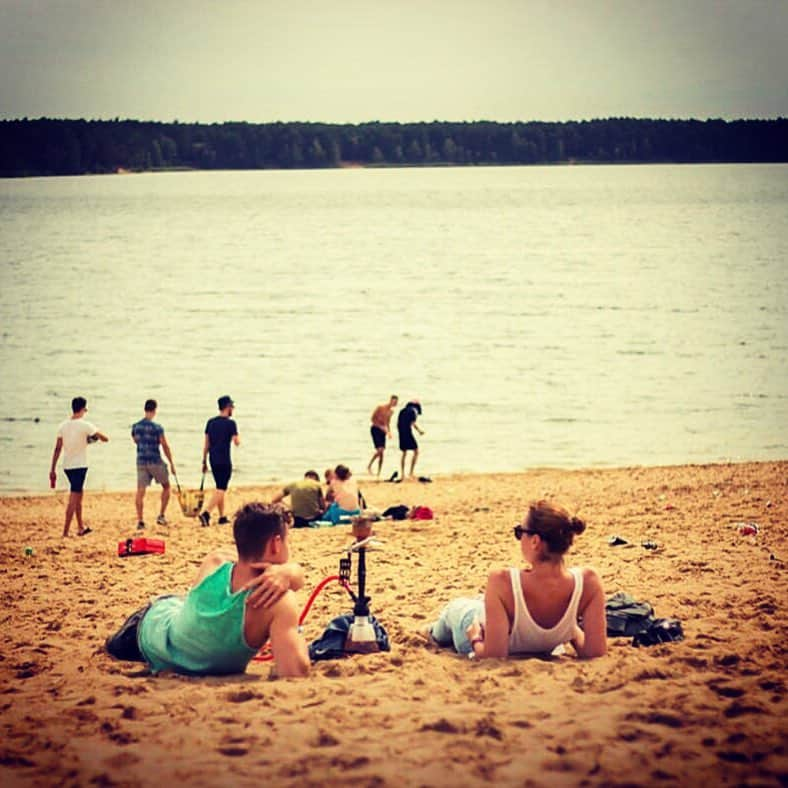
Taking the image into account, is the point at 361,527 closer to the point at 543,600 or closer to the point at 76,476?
the point at 543,600

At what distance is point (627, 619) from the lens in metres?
7.31

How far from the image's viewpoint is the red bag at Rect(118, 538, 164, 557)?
477 inches

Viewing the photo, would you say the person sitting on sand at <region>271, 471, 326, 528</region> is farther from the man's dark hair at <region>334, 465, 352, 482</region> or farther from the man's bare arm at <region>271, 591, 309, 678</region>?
the man's bare arm at <region>271, 591, 309, 678</region>

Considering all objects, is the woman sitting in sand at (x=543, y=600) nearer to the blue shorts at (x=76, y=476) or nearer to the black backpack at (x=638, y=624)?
the black backpack at (x=638, y=624)

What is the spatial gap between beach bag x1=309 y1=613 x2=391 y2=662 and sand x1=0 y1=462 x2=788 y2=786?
13cm

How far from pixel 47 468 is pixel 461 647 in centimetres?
1748

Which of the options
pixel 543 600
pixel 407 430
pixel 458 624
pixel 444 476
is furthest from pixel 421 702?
pixel 444 476

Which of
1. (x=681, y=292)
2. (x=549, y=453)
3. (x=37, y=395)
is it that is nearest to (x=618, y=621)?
(x=549, y=453)

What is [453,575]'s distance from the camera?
10164 mm

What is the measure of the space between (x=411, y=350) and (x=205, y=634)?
38868 mm

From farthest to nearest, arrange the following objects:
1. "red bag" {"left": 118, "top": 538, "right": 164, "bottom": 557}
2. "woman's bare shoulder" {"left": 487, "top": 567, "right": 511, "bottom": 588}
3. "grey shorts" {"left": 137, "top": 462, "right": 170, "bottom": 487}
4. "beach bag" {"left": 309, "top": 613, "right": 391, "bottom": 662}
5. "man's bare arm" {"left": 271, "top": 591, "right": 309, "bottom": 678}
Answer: "grey shorts" {"left": 137, "top": 462, "right": 170, "bottom": 487} < "red bag" {"left": 118, "top": 538, "right": 164, "bottom": 557} < "beach bag" {"left": 309, "top": 613, "right": 391, "bottom": 662} < "woman's bare shoulder" {"left": 487, "top": 567, "right": 511, "bottom": 588} < "man's bare arm" {"left": 271, "top": 591, "right": 309, "bottom": 678}

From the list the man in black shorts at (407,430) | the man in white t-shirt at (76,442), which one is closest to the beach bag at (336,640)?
the man in white t-shirt at (76,442)

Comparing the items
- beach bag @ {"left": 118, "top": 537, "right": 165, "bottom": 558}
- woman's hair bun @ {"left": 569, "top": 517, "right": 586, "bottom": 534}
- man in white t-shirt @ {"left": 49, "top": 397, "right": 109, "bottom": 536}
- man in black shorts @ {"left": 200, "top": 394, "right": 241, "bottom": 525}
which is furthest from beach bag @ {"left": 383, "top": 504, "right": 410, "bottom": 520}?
woman's hair bun @ {"left": 569, "top": 517, "right": 586, "bottom": 534}

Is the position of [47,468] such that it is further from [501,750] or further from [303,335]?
[303,335]
